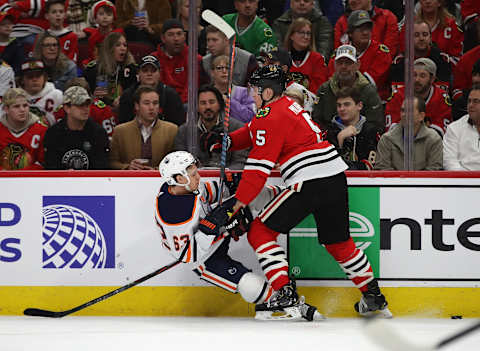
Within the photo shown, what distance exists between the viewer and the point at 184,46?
426 cm

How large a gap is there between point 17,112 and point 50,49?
536 mm

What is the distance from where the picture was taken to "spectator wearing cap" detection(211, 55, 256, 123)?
4.24 m

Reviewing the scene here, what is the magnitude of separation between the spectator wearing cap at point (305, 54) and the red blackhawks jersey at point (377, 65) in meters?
0.06

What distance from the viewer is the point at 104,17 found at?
4766mm

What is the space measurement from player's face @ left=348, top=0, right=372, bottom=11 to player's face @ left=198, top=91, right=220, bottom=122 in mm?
990

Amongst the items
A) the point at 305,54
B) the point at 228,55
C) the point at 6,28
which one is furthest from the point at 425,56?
the point at 6,28

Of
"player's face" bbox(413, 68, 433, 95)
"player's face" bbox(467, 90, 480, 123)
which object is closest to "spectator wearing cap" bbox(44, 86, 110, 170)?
"player's face" bbox(413, 68, 433, 95)

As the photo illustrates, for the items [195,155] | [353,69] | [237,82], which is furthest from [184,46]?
[353,69]

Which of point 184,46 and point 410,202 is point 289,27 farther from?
point 410,202

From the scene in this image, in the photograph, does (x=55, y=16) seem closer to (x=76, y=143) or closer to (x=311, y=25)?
(x=76, y=143)

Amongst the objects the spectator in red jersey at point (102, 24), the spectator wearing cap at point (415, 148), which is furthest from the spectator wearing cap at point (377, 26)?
the spectator in red jersey at point (102, 24)

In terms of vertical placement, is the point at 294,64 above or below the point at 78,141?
above

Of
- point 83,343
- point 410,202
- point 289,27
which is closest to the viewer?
point 83,343

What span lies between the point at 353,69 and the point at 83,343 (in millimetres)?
2073
